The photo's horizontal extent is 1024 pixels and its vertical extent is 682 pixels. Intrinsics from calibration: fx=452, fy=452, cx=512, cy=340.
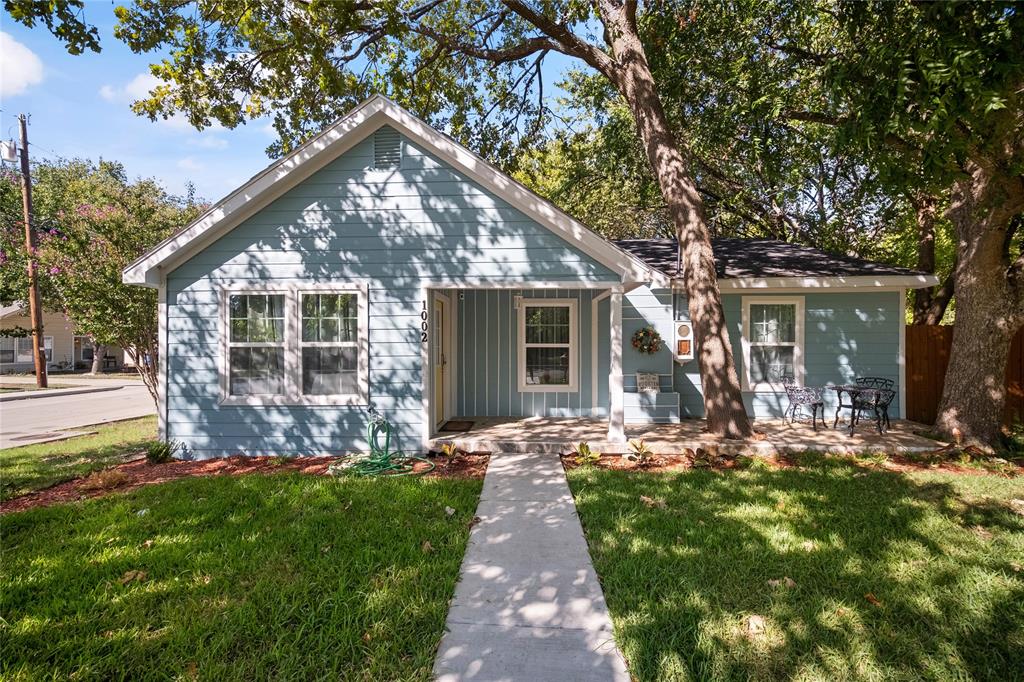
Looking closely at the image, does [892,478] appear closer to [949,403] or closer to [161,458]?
[949,403]

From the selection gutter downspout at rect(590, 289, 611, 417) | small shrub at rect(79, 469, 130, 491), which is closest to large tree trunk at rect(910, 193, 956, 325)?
gutter downspout at rect(590, 289, 611, 417)

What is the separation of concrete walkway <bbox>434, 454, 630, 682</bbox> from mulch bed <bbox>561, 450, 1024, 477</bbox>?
68.9 inches

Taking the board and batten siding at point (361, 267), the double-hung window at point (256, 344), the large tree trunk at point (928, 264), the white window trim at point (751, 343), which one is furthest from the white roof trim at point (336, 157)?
the large tree trunk at point (928, 264)

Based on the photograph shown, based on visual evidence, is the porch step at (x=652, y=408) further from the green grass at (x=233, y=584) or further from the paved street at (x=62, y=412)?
the paved street at (x=62, y=412)

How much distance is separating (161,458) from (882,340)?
12.5 m

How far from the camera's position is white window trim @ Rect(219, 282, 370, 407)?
662 cm

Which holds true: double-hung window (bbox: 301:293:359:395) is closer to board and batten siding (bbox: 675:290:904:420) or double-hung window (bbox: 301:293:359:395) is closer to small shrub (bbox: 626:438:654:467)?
small shrub (bbox: 626:438:654:467)

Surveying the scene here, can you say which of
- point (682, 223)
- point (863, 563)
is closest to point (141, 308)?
point (682, 223)

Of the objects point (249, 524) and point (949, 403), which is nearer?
point (249, 524)

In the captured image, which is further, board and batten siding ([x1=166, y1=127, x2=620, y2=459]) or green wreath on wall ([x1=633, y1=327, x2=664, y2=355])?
green wreath on wall ([x1=633, y1=327, x2=664, y2=355])

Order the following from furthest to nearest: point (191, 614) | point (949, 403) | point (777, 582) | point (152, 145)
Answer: point (152, 145) < point (949, 403) < point (777, 582) < point (191, 614)

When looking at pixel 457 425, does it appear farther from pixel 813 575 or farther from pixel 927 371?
pixel 927 371

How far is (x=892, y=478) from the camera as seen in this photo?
547cm

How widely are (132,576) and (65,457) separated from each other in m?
6.00
